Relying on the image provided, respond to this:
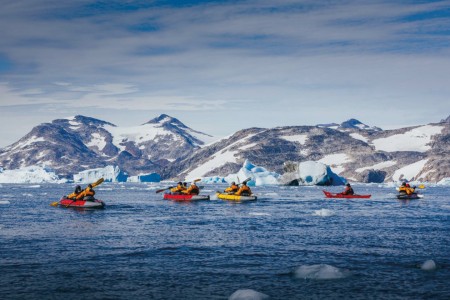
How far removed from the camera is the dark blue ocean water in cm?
1922

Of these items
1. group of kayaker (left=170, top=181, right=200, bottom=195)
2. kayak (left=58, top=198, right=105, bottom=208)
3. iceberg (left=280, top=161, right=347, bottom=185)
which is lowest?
kayak (left=58, top=198, right=105, bottom=208)

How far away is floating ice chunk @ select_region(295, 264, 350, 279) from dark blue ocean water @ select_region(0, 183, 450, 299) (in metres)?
0.08

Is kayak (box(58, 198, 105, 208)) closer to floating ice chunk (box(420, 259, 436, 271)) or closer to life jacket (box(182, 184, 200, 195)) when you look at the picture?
life jacket (box(182, 184, 200, 195))

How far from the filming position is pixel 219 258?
2541cm

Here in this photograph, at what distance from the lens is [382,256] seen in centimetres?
2597

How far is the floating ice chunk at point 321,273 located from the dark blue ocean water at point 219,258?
0.08 metres

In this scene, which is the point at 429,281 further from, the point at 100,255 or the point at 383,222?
the point at 383,222

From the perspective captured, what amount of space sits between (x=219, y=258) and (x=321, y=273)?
6106 millimetres

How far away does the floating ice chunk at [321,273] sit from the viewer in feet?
68.4

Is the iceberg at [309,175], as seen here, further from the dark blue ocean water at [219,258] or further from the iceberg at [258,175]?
the dark blue ocean water at [219,258]

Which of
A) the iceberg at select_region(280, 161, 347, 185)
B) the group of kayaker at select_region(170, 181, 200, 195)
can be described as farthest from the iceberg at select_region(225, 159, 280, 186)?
the group of kayaker at select_region(170, 181, 200, 195)

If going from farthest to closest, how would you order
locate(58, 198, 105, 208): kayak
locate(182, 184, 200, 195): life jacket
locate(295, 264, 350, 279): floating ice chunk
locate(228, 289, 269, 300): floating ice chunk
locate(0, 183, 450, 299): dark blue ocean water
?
locate(182, 184, 200, 195): life jacket → locate(58, 198, 105, 208): kayak → locate(295, 264, 350, 279): floating ice chunk → locate(0, 183, 450, 299): dark blue ocean water → locate(228, 289, 269, 300): floating ice chunk

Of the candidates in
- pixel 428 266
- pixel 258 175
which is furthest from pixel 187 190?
pixel 258 175

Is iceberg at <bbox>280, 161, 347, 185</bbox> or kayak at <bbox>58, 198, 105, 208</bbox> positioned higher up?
iceberg at <bbox>280, 161, 347, 185</bbox>
